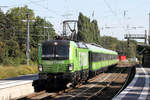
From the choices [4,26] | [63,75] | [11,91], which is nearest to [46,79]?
[63,75]

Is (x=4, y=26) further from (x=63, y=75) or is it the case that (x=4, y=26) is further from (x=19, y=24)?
(x=63, y=75)

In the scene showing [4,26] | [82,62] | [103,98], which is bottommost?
[103,98]

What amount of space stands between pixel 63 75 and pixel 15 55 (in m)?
37.0

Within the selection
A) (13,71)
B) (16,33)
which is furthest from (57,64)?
(16,33)

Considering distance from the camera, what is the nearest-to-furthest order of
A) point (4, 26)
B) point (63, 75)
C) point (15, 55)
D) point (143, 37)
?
point (63, 75) < point (15, 55) < point (4, 26) < point (143, 37)

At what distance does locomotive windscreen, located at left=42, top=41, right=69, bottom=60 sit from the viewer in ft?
62.0

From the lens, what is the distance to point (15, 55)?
54312 mm

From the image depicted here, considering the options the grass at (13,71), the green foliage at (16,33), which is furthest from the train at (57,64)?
the green foliage at (16,33)

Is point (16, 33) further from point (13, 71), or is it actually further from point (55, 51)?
point (55, 51)

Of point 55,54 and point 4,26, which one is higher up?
point 4,26

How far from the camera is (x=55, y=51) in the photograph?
19.0m

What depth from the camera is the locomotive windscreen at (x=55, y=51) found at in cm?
1889

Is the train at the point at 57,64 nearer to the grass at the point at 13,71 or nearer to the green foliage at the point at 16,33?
the grass at the point at 13,71

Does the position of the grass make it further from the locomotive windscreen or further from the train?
the locomotive windscreen
